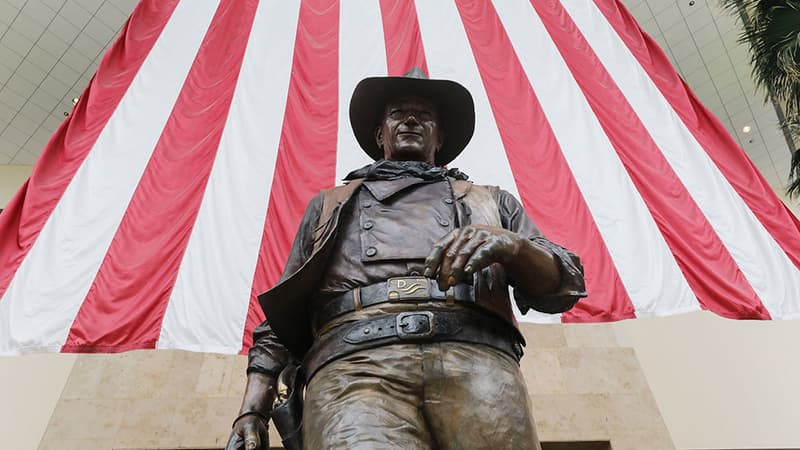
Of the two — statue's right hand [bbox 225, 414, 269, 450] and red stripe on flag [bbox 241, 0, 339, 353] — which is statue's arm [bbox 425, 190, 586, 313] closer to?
statue's right hand [bbox 225, 414, 269, 450]

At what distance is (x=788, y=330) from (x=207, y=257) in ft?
20.3

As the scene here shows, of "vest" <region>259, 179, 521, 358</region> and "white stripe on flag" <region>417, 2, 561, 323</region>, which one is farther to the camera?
"white stripe on flag" <region>417, 2, 561, 323</region>

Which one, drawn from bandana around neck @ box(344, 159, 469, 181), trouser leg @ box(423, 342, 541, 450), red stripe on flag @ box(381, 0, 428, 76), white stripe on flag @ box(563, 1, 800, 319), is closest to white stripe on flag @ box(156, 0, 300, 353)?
red stripe on flag @ box(381, 0, 428, 76)

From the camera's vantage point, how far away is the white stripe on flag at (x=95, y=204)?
2955 mm

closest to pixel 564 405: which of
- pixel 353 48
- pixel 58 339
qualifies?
pixel 353 48

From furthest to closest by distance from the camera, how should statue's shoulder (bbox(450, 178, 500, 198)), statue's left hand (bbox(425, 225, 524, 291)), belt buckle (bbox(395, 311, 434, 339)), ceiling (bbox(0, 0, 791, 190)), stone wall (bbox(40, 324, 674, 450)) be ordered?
1. ceiling (bbox(0, 0, 791, 190))
2. stone wall (bbox(40, 324, 674, 450))
3. statue's shoulder (bbox(450, 178, 500, 198))
4. belt buckle (bbox(395, 311, 434, 339))
5. statue's left hand (bbox(425, 225, 524, 291))

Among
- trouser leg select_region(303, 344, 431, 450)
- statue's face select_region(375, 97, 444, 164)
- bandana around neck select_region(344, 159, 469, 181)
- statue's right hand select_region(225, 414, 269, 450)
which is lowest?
statue's right hand select_region(225, 414, 269, 450)

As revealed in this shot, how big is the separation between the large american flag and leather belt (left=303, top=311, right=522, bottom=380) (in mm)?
1706

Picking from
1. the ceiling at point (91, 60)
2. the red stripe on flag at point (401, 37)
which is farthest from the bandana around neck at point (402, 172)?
the ceiling at point (91, 60)

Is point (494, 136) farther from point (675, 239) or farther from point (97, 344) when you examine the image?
point (97, 344)

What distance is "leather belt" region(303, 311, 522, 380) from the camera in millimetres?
1469

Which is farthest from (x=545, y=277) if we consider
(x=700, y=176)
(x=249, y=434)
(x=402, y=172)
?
(x=700, y=176)

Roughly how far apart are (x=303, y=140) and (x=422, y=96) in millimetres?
1808

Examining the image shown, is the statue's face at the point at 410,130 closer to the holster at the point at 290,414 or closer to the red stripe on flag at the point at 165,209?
the holster at the point at 290,414
